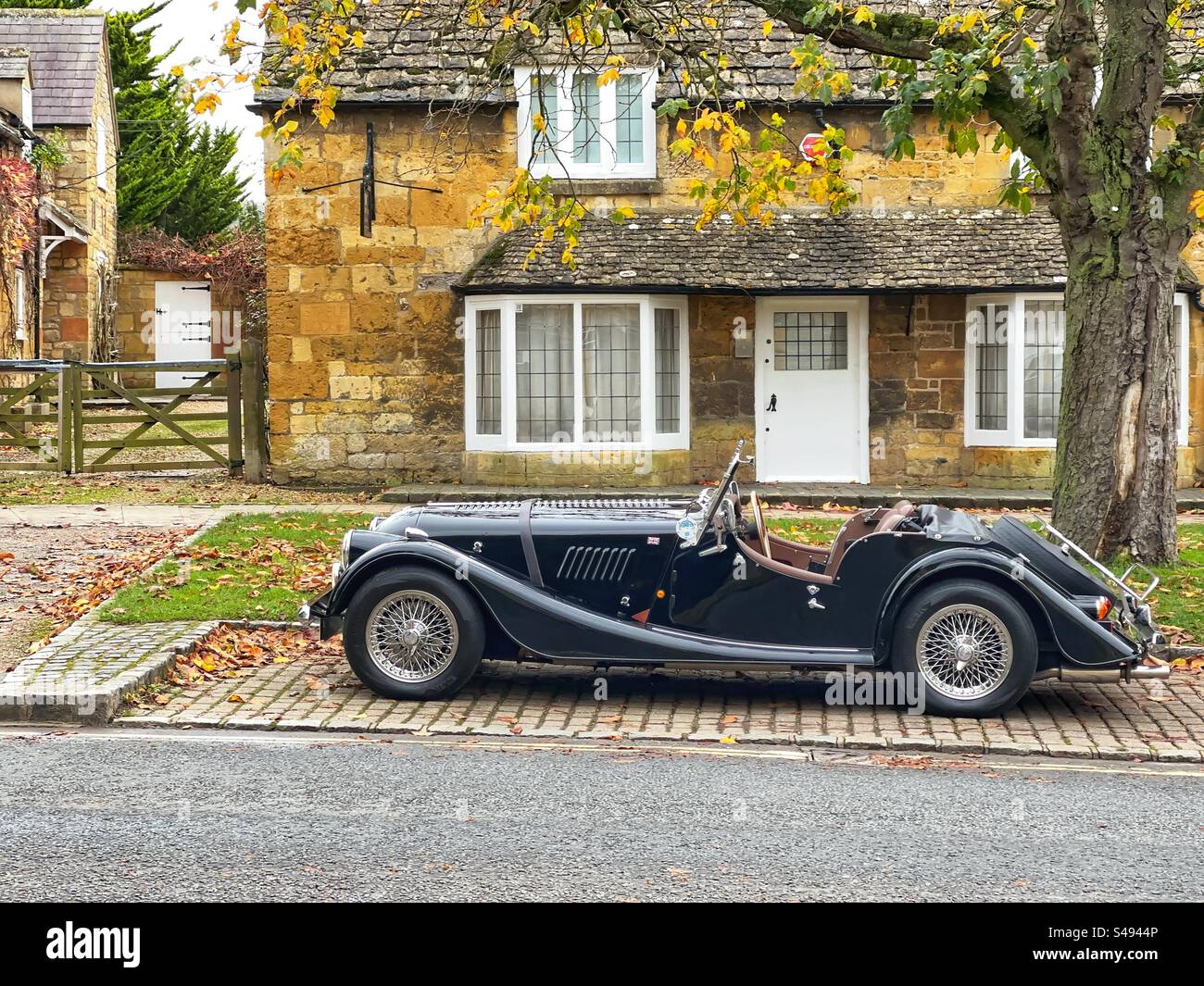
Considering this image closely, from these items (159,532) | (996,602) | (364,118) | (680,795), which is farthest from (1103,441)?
(364,118)

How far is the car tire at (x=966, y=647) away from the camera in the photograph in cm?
789

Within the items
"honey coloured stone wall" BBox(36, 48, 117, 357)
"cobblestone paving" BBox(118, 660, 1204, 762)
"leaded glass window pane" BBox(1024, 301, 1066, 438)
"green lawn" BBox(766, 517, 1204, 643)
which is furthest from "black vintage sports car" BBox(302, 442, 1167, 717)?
"honey coloured stone wall" BBox(36, 48, 117, 357)

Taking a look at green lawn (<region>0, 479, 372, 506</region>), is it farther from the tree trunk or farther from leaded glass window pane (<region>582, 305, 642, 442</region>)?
the tree trunk

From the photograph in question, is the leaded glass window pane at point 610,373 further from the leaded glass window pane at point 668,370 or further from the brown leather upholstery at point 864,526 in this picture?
the brown leather upholstery at point 864,526

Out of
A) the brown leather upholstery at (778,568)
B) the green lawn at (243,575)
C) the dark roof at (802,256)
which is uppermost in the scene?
the dark roof at (802,256)

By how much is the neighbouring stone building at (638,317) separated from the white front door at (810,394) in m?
0.03

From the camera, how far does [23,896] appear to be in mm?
4902

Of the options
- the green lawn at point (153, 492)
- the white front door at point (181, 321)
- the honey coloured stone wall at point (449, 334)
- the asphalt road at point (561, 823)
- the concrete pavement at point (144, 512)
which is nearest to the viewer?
the asphalt road at point (561, 823)

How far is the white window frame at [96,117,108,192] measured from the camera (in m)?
36.2

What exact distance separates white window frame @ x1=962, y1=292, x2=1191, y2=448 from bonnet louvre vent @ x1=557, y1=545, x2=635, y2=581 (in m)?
11.9

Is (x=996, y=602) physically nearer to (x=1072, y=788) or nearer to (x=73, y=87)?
(x=1072, y=788)

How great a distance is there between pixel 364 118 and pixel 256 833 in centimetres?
1457

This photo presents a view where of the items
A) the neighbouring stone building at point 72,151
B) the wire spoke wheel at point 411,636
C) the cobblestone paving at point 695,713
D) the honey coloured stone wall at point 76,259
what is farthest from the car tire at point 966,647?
the honey coloured stone wall at point 76,259

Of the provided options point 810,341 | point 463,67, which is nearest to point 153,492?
point 463,67
